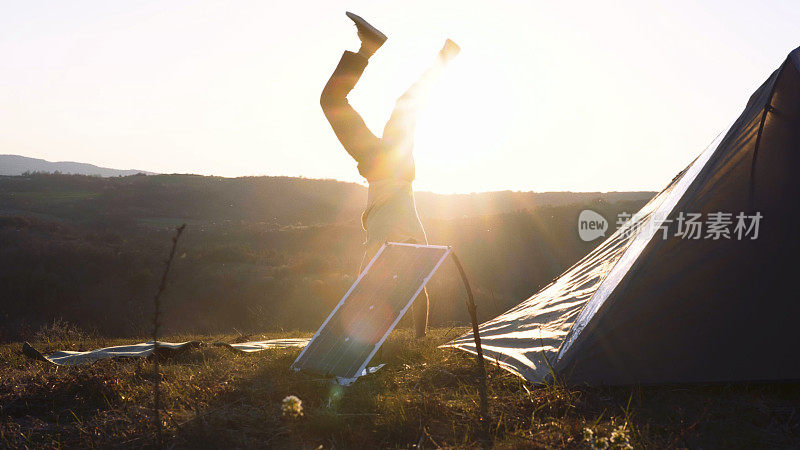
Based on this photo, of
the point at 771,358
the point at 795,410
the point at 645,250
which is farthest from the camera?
the point at 645,250

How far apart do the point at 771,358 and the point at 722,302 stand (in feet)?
1.59

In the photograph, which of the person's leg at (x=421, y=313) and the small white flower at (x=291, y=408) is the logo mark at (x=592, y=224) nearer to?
the person's leg at (x=421, y=313)

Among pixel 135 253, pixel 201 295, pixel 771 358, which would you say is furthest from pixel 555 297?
pixel 135 253

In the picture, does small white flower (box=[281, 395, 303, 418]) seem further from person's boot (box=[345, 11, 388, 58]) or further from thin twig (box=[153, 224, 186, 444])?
person's boot (box=[345, 11, 388, 58])

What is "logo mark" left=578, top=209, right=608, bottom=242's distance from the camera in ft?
72.3

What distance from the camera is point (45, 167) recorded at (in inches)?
6117

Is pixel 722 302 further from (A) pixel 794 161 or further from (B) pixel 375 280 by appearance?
(B) pixel 375 280

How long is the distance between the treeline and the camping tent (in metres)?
3.01

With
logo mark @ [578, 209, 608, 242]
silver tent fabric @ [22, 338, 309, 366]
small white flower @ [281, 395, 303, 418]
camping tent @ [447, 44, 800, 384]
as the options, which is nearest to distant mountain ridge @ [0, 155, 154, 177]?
logo mark @ [578, 209, 608, 242]

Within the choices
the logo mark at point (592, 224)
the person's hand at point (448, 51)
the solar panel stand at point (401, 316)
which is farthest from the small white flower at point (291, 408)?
the logo mark at point (592, 224)

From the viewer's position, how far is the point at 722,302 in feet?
13.2

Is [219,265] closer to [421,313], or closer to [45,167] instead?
[421,313]

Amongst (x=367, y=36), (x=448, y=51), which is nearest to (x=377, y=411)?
(x=367, y=36)

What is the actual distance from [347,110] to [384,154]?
0.58m
